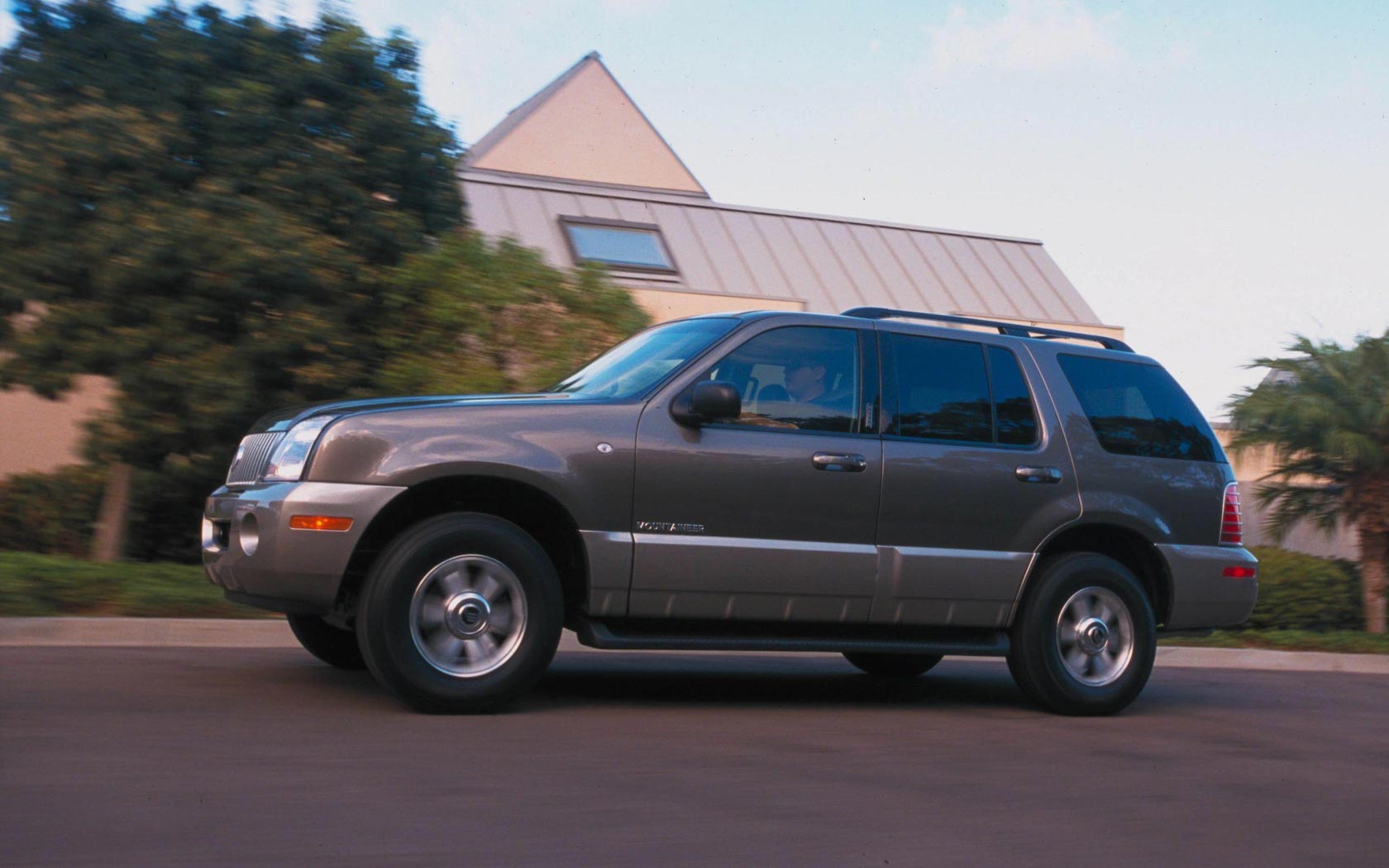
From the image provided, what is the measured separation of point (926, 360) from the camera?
25.3 feet

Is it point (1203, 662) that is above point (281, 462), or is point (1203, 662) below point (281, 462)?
below

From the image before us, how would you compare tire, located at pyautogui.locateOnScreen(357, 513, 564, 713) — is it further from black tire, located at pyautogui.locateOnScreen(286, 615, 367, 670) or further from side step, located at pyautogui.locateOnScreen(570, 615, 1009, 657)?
black tire, located at pyautogui.locateOnScreen(286, 615, 367, 670)

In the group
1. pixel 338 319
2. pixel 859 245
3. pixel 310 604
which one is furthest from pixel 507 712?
pixel 859 245

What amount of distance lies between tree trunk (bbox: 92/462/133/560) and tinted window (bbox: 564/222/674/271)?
8.37m

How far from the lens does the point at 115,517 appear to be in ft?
42.1

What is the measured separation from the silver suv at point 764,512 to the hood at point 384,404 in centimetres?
3

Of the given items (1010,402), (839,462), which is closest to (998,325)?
(1010,402)

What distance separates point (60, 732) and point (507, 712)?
6.30 feet

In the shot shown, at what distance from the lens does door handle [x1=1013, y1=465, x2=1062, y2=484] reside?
25.1 feet

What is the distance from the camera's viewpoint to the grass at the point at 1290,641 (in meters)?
12.7

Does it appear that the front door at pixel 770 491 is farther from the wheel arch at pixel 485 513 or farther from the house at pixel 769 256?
the house at pixel 769 256

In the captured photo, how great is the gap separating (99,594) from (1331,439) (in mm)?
12637

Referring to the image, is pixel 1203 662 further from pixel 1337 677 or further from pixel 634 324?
pixel 634 324

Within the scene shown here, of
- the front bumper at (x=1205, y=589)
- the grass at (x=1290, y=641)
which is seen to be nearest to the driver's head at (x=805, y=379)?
the front bumper at (x=1205, y=589)
